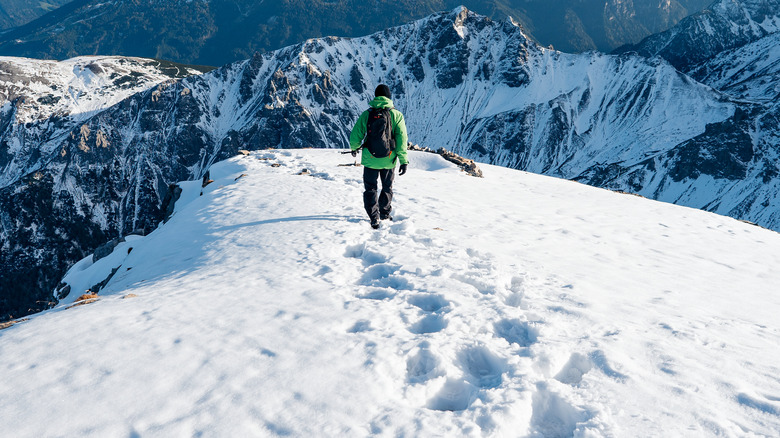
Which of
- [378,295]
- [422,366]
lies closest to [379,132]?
[378,295]

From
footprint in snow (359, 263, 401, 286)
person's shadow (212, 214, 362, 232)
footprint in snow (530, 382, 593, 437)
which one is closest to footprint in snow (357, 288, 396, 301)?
footprint in snow (359, 263, 401, 286)

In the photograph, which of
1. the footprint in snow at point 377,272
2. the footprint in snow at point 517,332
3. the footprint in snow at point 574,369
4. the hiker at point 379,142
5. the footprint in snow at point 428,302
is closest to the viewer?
the footprint in snow at point 574,369

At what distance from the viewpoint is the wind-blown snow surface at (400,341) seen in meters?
4.08

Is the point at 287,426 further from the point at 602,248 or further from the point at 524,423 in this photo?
the point at 602,248

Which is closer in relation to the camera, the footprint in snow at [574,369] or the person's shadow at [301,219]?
the footprint in snow at [574,369]

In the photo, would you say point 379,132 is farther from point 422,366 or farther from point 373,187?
point 422,366

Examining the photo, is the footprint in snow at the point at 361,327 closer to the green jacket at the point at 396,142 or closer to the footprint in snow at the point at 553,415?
the footprint in snow at the point at 553,415

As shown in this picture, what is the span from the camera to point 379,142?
34.1ft

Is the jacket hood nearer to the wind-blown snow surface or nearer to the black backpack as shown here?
the black backpack

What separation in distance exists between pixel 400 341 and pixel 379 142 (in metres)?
6.13

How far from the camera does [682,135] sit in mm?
188125

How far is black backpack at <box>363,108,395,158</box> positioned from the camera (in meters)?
10.3

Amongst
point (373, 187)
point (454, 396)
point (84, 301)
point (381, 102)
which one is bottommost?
point (84, 301)

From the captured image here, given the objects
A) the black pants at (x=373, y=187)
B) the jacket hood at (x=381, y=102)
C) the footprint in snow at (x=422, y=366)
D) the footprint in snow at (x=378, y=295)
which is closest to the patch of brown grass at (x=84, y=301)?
the footprint in snow at (x=378, y=295)
